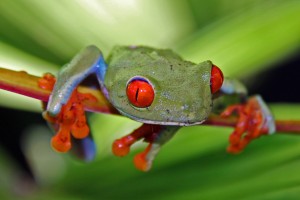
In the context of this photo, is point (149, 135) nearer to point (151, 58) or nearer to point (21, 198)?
point (151, 58)

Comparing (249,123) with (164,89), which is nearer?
(164,89)

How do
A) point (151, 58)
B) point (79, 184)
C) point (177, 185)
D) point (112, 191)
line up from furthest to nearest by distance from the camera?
point (79, 184) < point (112, 191) < point (177, 185) < point (151, 58)

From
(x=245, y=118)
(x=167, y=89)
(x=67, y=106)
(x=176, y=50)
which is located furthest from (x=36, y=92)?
(x=176, y=50)

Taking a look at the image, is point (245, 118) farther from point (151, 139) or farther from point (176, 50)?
point (176, 50)

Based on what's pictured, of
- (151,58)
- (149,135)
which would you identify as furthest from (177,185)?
(151,58)

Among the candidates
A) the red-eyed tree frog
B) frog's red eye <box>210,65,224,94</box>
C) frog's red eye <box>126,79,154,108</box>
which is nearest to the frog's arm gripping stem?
the red-eyed tree frog

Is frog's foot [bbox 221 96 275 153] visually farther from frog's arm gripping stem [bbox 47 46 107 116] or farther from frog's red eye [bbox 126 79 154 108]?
frog's arm gripping stem [bbox 47 46 107 116]
